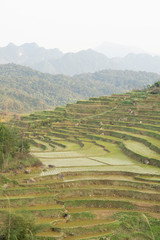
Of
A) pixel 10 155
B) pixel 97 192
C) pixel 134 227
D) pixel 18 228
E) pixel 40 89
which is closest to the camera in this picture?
pixel 18 228

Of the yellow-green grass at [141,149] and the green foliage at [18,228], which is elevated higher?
the yellow-green grass at [141,149]

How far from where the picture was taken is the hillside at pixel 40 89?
108m

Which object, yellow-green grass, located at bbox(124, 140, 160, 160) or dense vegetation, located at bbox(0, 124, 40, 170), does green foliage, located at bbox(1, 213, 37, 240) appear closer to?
dense vegetation, located at bbox(0, 124, 40, 170)

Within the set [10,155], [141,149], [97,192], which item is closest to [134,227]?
[97,192]

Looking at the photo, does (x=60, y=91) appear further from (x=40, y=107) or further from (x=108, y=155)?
(x=108, y=155)

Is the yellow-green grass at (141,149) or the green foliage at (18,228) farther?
the yellow-green grass at (141,149)

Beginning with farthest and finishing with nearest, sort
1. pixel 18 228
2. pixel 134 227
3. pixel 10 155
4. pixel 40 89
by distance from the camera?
pixel 40 89 → pixel 10 155 → pixel 134 227 → pixel 18 228

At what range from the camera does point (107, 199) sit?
16266 mm

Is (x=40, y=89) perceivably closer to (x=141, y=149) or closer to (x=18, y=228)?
(x=141, y=149)

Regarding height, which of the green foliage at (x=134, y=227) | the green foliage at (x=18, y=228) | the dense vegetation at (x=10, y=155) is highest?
the dense vegetation at (x=10, y=155)

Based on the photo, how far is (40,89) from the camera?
487 ft

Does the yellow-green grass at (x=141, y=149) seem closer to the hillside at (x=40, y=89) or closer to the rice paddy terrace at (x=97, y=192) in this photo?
the rice paddy terrace at (x=97, y=192)

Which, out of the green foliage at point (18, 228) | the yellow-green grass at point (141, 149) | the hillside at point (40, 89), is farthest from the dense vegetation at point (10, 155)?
the hillside at point (40, 89)

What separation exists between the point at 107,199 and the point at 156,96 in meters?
35.5
